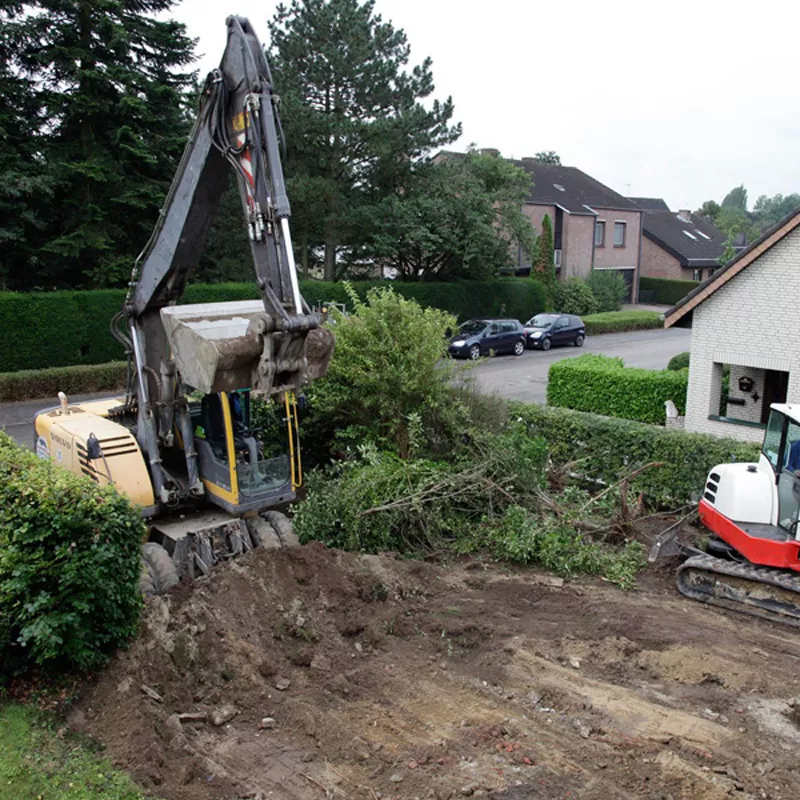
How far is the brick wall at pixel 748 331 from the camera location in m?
16.3

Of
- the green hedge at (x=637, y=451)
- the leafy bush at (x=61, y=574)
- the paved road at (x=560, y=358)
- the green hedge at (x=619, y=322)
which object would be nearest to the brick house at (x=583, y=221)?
the green hedge at (x=619, y=322)

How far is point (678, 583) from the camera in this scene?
1034 centimetres

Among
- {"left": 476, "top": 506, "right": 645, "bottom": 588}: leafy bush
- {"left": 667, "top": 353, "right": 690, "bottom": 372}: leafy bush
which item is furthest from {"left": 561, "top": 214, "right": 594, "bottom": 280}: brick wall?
{"left": 476, "top": 506, "right": 645, "bottom": 588}: leafy bush

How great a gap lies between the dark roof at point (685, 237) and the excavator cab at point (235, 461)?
168ft

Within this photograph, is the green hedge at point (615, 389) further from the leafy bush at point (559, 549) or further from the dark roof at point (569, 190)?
the dark roof at point (569, 190)

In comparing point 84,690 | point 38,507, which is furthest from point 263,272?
point 84,690

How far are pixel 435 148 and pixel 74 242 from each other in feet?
48.6

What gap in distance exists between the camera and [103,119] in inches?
1065

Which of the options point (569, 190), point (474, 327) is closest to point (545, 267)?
point (569, 190)

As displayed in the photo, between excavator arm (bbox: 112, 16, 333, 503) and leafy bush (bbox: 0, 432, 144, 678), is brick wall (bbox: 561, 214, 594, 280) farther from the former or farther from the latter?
leafy bush (bbox: 0, 432, 144, 678)

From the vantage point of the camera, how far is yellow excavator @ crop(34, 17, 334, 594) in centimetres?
815

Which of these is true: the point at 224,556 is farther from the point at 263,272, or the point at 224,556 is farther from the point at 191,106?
the point at 191,106

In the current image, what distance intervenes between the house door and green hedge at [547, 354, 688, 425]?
70.3 inches

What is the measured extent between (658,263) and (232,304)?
52.4 m
